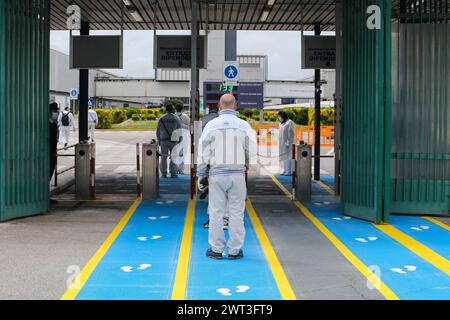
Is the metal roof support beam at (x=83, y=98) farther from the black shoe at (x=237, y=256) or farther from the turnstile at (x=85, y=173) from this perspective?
the black shoe at (x=237, y=256)

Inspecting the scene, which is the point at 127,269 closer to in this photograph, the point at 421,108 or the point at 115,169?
the point at 421,108

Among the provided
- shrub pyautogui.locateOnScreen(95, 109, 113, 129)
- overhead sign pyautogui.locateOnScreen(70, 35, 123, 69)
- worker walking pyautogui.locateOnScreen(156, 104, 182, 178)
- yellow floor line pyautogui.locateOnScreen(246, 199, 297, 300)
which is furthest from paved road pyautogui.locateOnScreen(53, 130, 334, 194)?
shrub pyautogui.locateOnScreen(95, 109, 113, 129)

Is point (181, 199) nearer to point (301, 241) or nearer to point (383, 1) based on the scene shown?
point (301, 241)

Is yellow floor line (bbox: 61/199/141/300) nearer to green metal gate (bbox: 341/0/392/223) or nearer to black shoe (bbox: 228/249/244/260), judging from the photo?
black shoe (bbox: 228/249/244/260)

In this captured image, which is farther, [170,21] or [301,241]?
[170,21]

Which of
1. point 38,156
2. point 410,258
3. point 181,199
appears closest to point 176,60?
point 181,199

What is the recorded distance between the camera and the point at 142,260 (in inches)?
274

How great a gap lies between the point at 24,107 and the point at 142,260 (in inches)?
156

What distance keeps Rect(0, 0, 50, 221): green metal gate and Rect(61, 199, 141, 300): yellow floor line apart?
1.55 metres

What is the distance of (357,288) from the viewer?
19.2 feet

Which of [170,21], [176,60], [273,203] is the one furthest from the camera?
[170,21]

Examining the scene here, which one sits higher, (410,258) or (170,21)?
(170,21)

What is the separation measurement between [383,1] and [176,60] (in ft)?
20.5

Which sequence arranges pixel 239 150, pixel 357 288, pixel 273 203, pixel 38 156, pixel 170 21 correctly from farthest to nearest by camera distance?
pixel 170 21 → pixel 273 203 → pixel 38 156 → pixel 239 150 → pixel 357 288
